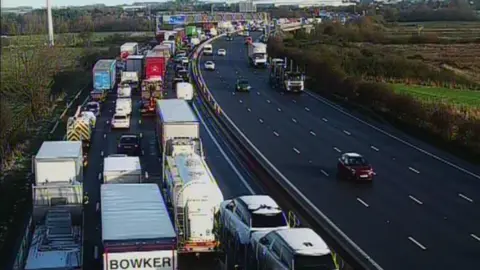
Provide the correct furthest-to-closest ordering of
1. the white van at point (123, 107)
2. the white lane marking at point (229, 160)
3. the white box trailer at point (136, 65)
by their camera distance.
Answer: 1. the white box trailer at point (136, 65)
2. the white van at point (123, 107)
3. the white lane marking at point (229, 160)

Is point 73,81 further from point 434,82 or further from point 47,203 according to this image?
point 47,203

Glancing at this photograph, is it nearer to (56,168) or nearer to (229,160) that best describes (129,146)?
(229,160)

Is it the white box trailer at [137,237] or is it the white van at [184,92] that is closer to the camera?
the white box trailer at [137,237]

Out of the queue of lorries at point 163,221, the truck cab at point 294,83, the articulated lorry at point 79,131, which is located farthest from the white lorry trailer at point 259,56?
the queue of lorries at point 163,221

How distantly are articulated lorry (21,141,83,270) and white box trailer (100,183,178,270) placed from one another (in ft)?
4.95

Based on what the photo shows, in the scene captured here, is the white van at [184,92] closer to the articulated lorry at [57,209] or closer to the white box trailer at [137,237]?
the articulated lorry at [57,209]

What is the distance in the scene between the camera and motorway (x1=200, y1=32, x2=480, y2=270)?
21688mm

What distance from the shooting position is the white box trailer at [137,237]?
15.8 metres

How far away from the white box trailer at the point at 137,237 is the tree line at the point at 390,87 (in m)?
19.9

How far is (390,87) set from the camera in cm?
4834

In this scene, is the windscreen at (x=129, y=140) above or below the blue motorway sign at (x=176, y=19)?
below

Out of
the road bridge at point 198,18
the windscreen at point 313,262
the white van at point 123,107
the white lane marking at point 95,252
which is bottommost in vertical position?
the white lane marking at point 95,252

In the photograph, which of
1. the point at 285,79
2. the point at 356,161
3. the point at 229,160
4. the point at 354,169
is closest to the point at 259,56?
the point at 285,79

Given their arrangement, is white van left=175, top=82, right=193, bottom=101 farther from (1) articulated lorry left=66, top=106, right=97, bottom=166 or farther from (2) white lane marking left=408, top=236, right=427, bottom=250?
(2) white lane marking left=408, top=236, right=427, bottom=250
